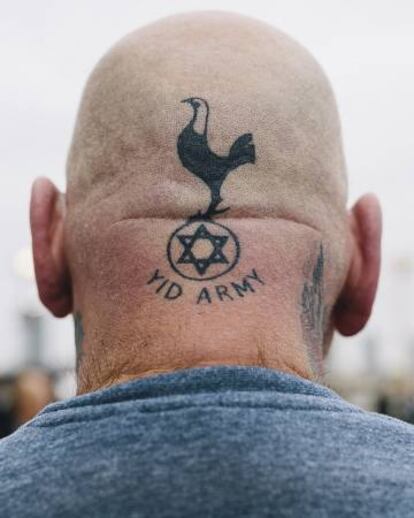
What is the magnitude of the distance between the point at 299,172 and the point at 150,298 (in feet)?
1.47

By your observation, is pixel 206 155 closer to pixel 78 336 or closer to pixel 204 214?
pixel 204 214

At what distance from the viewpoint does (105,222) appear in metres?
1.63

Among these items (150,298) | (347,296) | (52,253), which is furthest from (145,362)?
(347,296)

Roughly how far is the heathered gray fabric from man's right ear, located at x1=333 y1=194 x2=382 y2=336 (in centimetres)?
49

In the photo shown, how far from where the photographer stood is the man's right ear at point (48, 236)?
1780mm

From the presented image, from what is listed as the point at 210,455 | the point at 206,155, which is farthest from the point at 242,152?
the point at 210,455

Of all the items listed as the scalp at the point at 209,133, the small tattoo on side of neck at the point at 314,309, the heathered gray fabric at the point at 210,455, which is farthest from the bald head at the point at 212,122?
the heathered gray fabric at the point at 210,455

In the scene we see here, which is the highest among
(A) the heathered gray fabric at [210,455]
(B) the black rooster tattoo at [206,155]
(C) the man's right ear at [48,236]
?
(B) the black rooster tattoo at [206,155]

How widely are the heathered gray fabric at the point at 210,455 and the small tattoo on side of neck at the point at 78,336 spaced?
0.78ft

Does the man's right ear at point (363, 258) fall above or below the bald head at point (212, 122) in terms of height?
below

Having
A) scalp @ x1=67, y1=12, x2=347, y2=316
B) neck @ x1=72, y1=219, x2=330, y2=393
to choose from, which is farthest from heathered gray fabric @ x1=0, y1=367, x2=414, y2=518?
scalp @ x1=67, y1=12, x2=347, y2=316

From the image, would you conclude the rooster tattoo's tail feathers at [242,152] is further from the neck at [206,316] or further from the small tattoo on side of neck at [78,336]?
the small tattoo on side of neck at [78,336]

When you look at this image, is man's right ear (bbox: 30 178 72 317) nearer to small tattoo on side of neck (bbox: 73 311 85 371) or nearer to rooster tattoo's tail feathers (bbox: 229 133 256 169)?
small tattoo on side of neck (bbox: 73 311 85 371)

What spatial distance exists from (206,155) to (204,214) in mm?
131
